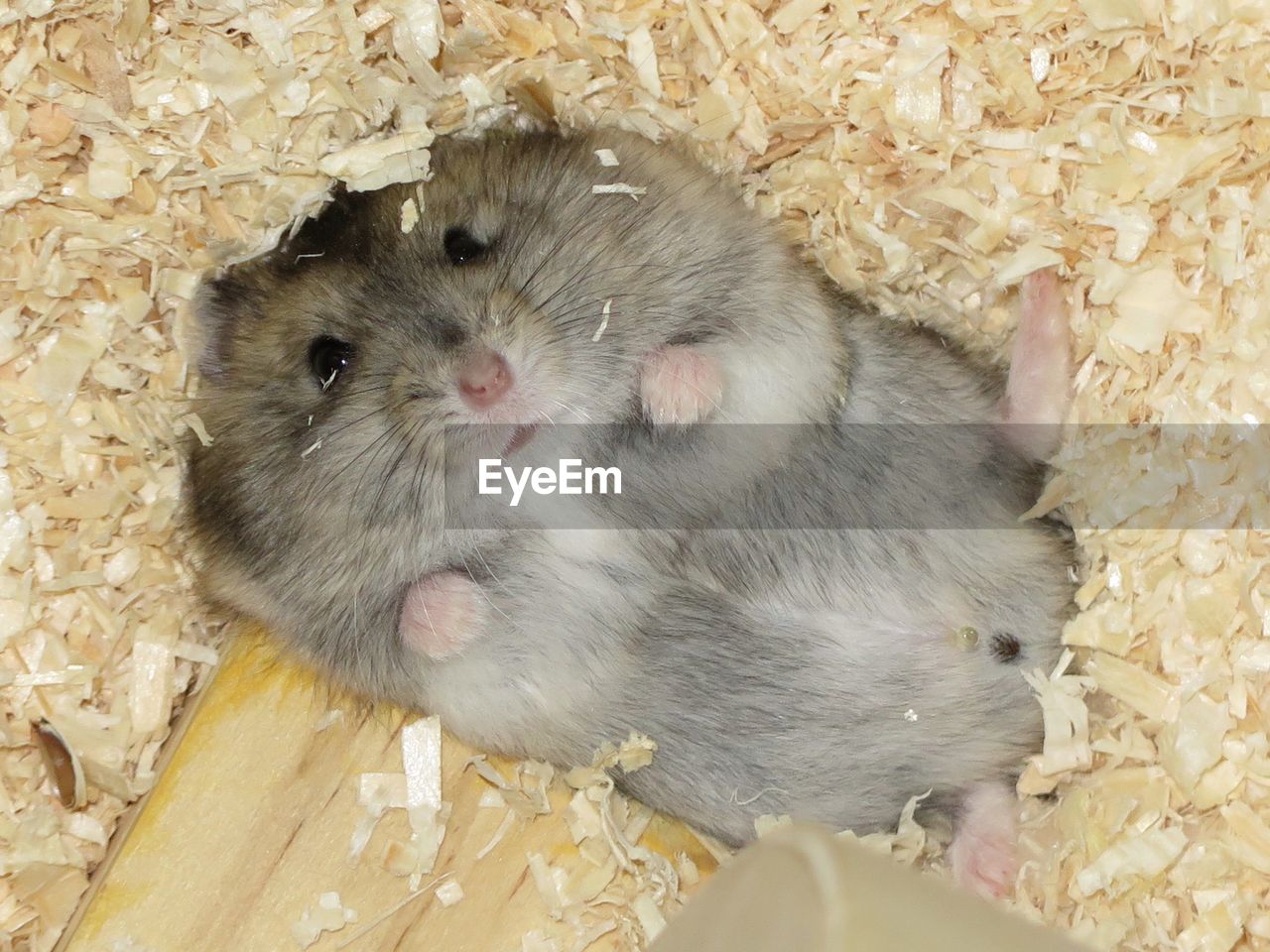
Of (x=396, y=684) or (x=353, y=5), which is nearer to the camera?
(x=396, y=684)

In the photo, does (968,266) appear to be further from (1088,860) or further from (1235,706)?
(1088,860)

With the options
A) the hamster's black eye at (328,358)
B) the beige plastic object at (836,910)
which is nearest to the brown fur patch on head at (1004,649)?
the beige plastic object at (836,910)

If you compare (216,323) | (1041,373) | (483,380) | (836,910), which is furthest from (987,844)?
(216,323)

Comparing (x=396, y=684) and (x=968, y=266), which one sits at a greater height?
(x=968, y=266)

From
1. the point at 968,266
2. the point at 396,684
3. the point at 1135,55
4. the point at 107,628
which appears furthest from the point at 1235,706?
the point at 107,628

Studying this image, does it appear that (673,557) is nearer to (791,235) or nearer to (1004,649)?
(1004,649)

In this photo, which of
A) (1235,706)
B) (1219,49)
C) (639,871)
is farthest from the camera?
(639,871)

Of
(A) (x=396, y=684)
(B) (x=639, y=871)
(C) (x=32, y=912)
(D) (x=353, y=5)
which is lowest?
(B) (x=639, y=871)
